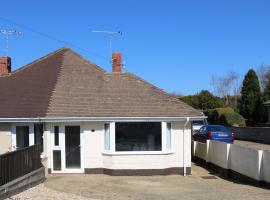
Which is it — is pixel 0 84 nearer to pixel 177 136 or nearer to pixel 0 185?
pixel 177 136

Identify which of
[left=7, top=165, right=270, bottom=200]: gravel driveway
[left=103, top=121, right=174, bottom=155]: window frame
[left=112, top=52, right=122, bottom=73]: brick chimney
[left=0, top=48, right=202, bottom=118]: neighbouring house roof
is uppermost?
[left=112, top=52, right=122, bottom=73]: brick chimney

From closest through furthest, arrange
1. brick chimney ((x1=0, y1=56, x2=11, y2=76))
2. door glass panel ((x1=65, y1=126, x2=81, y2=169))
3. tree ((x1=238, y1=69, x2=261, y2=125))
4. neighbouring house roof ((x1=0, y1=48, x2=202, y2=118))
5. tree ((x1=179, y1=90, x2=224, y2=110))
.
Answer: door glass panel ((x1=65, y1=126, x2=81, y2=169))
neighbouring house roof ((x1=0, y1=48, x2=202, y2=118))
brick chimney ((x1=0, y1=56, x2=11, y2=76))
tree ((x1=238, y1=69, x2=261, y2=125))
tree ((x1=179, y1=90, x2=224, y2=110))

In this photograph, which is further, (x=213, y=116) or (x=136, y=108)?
(x=213, y=116)

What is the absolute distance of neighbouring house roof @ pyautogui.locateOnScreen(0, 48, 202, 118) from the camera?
2153cm

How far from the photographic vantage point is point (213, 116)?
58000mm

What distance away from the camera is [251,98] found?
5544 cm

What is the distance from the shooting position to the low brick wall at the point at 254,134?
40844mm

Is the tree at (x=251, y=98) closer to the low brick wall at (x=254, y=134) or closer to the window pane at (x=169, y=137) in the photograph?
the low brick wall at (x=254, y=134)

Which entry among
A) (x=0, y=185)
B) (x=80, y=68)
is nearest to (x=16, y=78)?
(x=80, y=68)

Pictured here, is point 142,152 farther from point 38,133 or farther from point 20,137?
point 20,137

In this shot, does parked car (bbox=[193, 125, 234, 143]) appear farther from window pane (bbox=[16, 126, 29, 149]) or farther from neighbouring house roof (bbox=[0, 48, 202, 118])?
window pane (bbox=[16, 126, 29, 149])

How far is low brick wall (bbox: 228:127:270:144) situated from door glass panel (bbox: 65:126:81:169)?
73.7 feet

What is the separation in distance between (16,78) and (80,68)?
3142 millimetres

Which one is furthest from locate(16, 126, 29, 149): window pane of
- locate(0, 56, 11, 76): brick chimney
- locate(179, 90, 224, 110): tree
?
locate(179, 90, 224, 110): tree
